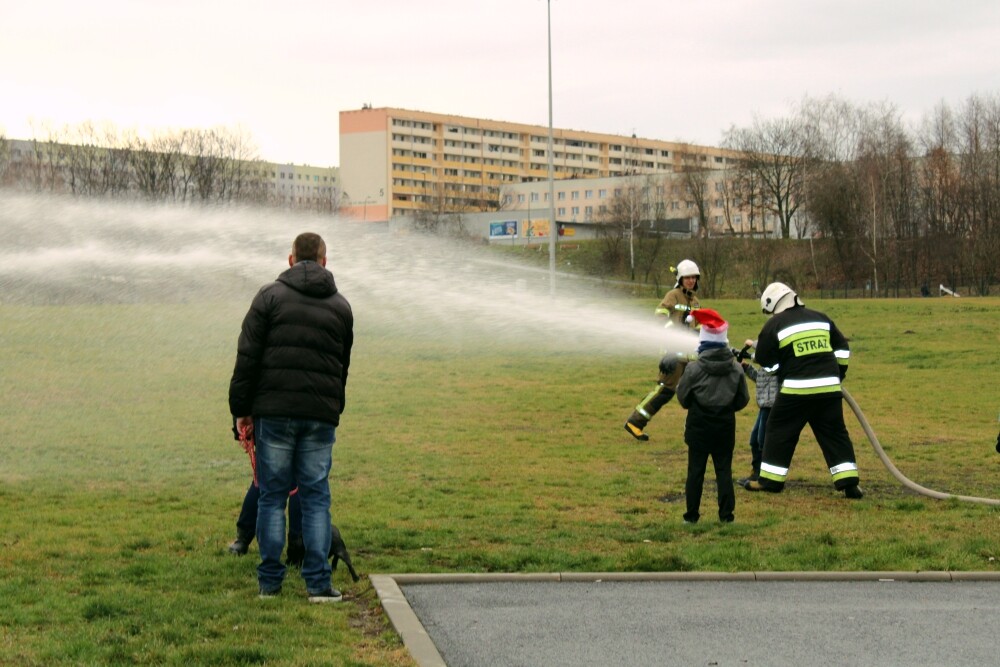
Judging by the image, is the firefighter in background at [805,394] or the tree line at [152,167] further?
the tree line at [152,167]

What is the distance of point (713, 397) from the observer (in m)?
10.6

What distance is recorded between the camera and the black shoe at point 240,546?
897cm

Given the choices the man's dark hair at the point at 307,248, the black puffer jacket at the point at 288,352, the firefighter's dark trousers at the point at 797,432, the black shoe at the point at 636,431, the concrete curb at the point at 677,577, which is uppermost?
the man's dark hair at the point at 307,248

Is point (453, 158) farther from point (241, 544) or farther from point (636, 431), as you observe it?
point (241, 544)

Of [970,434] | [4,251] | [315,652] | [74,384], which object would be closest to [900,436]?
[970,434]

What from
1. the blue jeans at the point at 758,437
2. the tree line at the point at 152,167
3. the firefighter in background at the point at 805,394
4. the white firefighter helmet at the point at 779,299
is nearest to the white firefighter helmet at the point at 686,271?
the blue jeans at the point at 758,437

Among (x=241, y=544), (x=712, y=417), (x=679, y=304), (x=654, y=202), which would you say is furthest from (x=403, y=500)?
(x=654, y=202)

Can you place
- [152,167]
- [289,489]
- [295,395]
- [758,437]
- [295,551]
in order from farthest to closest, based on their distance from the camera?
[152,167] → [758,437] → [295,551] → [289,489] → [295,395]

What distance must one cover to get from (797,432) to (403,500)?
400 cm

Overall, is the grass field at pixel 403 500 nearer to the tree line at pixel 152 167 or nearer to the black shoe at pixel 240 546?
the black shoe at pixel 240 546

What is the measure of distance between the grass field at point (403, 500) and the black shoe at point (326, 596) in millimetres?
97

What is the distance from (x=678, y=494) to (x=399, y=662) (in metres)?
6.53

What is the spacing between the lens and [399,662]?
6195 millimetres

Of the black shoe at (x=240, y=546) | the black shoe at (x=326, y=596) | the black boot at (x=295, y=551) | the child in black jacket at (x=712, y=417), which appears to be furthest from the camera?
the child in black jacket at (x=712, y=417)
